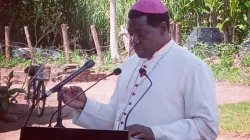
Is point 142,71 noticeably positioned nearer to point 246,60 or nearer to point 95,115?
point 95,115

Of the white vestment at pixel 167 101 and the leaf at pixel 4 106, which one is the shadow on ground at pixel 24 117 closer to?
the leaf at pixel 4 106

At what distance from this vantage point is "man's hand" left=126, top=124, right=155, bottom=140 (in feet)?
7.25

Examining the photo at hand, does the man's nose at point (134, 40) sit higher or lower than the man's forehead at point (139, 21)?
lower

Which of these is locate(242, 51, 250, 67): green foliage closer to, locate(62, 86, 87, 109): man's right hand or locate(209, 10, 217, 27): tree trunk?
locate(209, 10, 217, 27): tree trunk

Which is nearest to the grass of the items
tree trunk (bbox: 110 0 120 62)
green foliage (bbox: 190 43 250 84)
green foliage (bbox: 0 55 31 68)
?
green foliage (bbox: 190 43 250 84)

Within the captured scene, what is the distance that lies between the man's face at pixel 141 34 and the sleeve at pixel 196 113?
23 cm

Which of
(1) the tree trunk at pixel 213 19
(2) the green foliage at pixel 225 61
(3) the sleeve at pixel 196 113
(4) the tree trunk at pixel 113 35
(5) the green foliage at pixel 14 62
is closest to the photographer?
(3) the sleeve at pixel 196 113

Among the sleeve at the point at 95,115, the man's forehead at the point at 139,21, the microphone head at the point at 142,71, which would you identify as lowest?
the sleeve at the point at 95,115

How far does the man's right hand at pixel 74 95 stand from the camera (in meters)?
2.48

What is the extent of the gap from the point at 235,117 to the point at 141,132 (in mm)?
6338

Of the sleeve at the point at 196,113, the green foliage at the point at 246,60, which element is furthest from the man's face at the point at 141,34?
Answer: the green foliage at the point at 246,60

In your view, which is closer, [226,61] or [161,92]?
[161,92]

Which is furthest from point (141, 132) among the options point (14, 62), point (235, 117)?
point (14, 62)

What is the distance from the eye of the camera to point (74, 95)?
2.53 m
